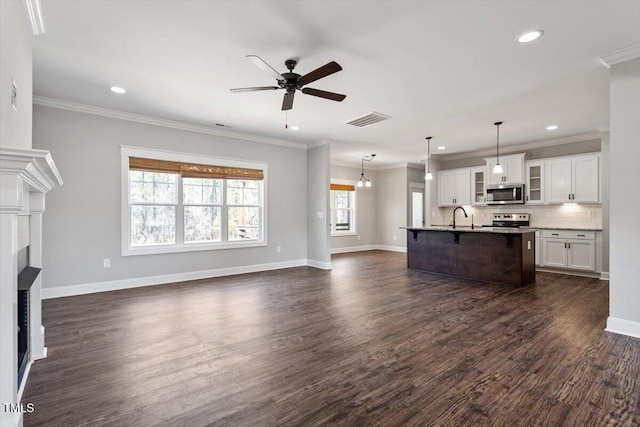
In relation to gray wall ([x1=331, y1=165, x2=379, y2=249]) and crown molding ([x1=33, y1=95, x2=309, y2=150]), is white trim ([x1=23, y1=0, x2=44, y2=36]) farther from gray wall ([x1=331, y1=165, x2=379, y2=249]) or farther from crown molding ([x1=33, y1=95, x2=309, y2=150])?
gray wall ([x1=331, y1=165, x2=379, y2=249])

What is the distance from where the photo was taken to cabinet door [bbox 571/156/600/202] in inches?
233

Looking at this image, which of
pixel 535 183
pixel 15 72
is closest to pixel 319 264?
pixel 535 183

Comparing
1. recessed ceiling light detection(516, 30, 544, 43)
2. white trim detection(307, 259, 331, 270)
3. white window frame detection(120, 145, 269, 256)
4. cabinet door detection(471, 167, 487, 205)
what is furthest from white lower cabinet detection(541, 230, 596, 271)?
white window frame detection(120, 145, 269, 256)

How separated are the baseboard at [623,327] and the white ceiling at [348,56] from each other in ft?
8.66

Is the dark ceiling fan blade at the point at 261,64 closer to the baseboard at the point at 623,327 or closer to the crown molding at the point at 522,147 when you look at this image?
the baseboard at the point at 623,327

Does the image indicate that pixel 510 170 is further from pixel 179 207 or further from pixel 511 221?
pixel 179 207

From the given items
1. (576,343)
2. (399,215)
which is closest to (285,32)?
(576,343)

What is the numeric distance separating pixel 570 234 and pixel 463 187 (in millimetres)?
2563

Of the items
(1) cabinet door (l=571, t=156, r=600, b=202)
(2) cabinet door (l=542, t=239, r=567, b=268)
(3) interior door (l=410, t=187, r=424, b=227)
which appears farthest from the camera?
(3) interior door (l=410, t=187, r=424, b=227)

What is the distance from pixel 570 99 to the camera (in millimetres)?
4316

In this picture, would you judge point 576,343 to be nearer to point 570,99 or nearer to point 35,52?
point 570,99

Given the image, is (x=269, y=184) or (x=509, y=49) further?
(x=269, y=184)

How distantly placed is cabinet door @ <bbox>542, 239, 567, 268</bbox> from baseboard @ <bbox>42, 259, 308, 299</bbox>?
4445 mm

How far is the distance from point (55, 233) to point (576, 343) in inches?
Answer: 249
